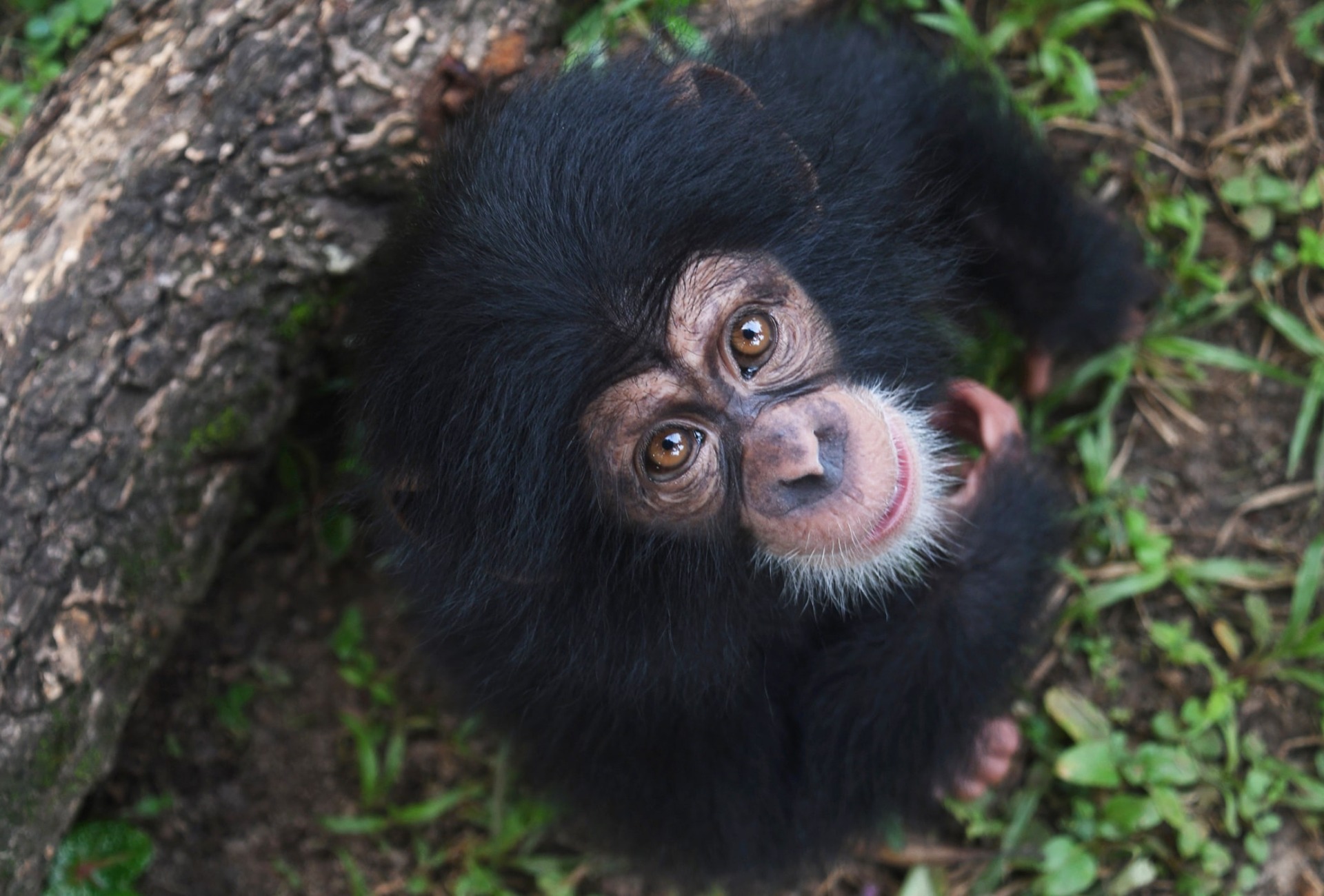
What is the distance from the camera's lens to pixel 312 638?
439cm

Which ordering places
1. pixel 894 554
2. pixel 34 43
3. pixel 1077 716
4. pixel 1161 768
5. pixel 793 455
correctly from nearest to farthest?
pixel 793 455 < pixel 894 554 < pixel 1161 768 < pixel 1077 716 < pixel 34 43

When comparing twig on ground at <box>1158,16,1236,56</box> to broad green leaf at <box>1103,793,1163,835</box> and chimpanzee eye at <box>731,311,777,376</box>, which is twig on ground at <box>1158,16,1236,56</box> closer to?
chimpanzee eye at <box>731,311,777,376</box>

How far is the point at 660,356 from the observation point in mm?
2789

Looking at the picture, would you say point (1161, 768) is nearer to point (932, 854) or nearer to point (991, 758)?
point (991, 758)

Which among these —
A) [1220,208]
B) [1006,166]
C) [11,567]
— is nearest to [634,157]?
[1006,166]

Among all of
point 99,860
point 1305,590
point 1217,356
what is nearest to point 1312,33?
point 1217,356

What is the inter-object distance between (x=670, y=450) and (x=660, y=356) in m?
0.25

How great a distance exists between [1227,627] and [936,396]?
1641 mm

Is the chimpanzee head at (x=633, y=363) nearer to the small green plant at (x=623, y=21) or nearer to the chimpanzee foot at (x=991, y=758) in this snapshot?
the small green plant at (x=623, y=21)

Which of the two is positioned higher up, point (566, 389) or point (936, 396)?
point (566, 389)

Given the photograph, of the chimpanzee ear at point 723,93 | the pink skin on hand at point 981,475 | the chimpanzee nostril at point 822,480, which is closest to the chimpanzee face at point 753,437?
the chimpanzee nostril at point 822,480

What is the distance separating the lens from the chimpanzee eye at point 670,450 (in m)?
2.82

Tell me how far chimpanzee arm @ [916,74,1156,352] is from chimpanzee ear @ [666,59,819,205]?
27.3 inches

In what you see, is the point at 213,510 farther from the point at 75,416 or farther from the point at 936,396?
the point at 936,396
